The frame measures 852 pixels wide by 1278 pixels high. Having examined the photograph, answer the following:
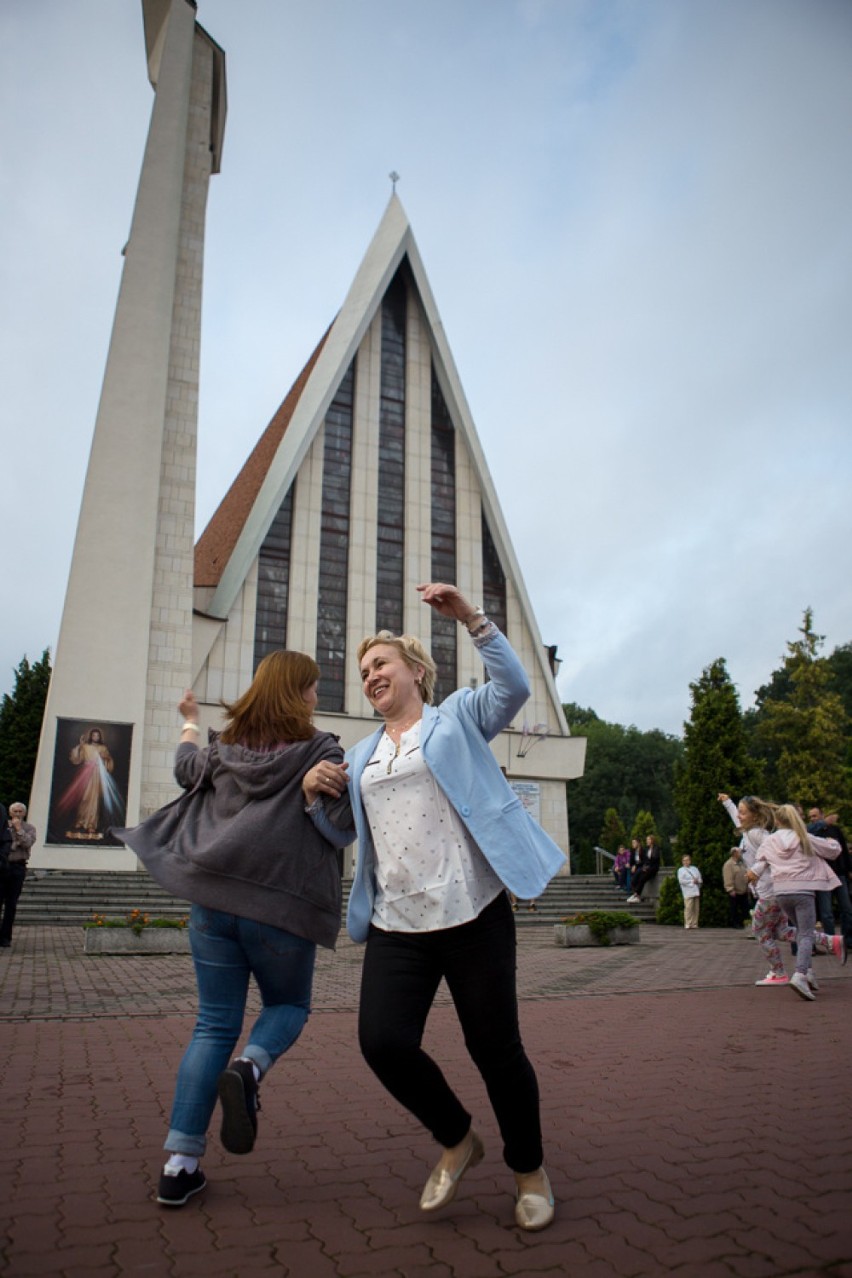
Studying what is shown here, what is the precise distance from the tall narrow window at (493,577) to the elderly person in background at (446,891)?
29.5 m

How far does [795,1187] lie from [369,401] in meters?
31.0

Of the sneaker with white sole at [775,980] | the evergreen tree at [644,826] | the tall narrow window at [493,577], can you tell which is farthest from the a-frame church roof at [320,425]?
the sneaker with white sole at [775,980]

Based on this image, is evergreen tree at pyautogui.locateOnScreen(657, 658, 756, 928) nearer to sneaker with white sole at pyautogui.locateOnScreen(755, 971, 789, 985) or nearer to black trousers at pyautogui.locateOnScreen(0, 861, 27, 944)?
sneaker with white sole at pyautogui.locateOnScreen(755, 971, 789, 985)

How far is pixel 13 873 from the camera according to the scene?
11352 millimetres

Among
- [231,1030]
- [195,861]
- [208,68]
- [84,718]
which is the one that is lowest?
[231,1030]

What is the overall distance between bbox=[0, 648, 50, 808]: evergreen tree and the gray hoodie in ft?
122

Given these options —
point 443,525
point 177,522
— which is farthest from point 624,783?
point 177,522

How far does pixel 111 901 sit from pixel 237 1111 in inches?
676

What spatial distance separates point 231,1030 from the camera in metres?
2.91

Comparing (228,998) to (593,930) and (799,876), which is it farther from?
(593,930)

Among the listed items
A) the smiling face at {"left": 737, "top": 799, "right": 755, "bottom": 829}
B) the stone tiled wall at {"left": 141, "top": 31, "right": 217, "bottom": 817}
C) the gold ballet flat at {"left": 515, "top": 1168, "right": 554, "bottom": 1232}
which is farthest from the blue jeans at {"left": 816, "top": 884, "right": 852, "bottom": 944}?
the stone tiled wall at {"left": 141, "top": 31, "right": 217, "bottom": 817}

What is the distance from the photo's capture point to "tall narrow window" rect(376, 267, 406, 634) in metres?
30.4

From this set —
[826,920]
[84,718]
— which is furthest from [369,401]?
[826,920]

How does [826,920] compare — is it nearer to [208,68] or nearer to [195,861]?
[195,861]
